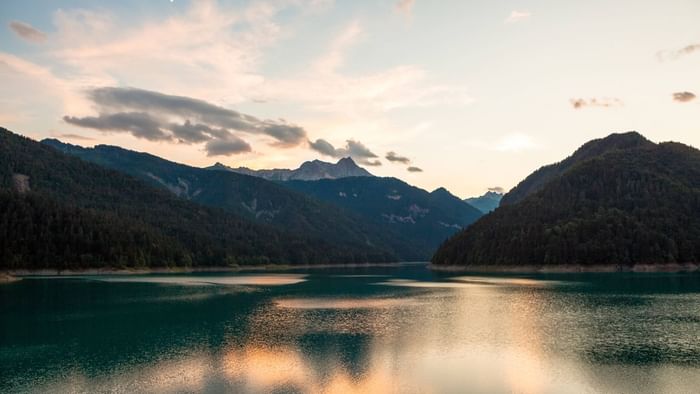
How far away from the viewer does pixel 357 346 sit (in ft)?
168

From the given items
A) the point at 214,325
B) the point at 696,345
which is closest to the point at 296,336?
the point at 214,325

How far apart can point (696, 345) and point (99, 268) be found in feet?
647

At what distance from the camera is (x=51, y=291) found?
117 m

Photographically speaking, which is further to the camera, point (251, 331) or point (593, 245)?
point (593, 245)

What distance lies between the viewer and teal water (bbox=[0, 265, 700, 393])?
37625mm

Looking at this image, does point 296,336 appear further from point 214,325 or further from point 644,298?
point 644,298

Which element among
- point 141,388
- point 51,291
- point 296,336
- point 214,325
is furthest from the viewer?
point 51,291

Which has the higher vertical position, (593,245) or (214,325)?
(593,245)

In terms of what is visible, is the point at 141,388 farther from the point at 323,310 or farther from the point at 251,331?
the point at 323,310

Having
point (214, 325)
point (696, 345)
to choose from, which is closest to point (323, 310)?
point (214, 325)

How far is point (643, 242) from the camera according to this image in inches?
7682

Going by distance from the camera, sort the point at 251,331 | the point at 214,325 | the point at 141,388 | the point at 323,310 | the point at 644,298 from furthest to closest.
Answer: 1. the point at 644,298
2. the point at 323,310
3. the point at 214,325
4. the point at 251,331
5. the point at 141,388

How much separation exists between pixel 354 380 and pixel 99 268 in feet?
616

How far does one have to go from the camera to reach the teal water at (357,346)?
3762 centimetres
